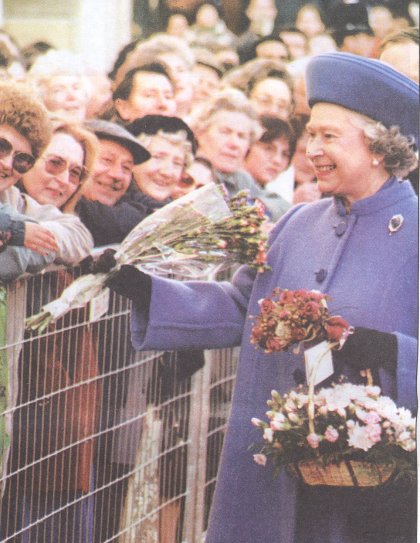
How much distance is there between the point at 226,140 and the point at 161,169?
28 centimetres

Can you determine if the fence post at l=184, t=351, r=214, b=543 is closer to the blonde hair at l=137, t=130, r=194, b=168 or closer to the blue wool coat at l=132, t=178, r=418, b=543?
the blue wool coat at l=132, t=178, r=418, b=543

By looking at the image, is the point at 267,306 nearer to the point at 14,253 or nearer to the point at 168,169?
the point at 168,169

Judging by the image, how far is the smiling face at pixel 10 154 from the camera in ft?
9.32

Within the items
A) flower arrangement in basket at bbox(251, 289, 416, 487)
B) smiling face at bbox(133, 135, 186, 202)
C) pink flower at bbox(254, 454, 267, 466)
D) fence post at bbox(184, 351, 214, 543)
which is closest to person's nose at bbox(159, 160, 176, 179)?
smiling face at bbox(133, 135, 186, 202)

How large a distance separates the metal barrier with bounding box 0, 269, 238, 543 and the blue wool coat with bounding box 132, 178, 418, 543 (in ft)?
0.66

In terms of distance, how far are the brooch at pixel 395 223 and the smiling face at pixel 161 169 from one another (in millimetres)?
705

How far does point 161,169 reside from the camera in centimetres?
327

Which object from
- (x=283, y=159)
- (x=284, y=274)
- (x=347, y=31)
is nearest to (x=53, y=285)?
(x=284, y=274)

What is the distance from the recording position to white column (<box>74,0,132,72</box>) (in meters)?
3.07

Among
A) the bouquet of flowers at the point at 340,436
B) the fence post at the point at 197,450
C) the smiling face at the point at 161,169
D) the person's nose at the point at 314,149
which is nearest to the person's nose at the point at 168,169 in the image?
the smiling face at the point at 161,169

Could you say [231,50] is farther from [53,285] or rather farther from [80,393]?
[80,393]

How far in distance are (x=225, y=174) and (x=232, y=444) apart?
2.96 feet

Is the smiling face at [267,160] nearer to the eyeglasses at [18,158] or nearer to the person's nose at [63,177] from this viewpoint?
the person's nose at [63,177]

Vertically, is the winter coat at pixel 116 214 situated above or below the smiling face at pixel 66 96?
below
